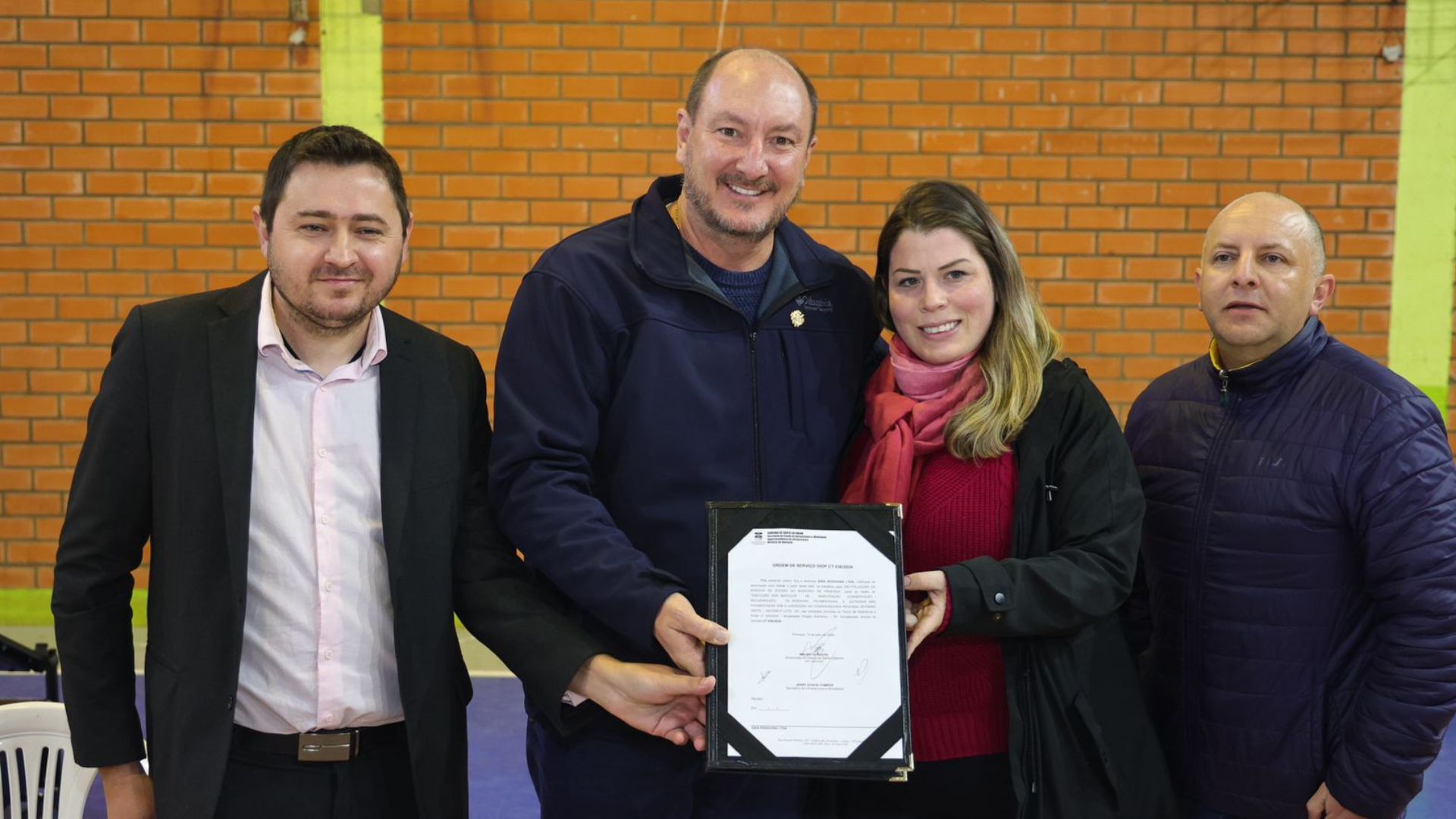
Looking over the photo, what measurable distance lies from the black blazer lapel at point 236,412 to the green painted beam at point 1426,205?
5.20m

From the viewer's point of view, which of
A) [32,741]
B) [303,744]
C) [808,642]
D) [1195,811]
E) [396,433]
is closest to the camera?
[808,642]

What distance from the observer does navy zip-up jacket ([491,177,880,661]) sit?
212 centimetres

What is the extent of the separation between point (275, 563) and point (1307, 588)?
2010 millimetres

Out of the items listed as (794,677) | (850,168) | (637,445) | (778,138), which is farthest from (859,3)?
(794,677)

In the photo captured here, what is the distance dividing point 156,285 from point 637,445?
13.7ft

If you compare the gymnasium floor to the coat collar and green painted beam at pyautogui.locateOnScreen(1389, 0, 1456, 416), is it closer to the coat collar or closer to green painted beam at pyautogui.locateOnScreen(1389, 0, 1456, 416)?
green painted beam at pyautogui.locateOnScreen(1389, 0, 1456, 416)

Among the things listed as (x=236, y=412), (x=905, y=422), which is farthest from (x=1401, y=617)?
(x=236, y=412)

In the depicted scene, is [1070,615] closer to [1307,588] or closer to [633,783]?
[1307,588]

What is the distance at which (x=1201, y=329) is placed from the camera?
18.3ft

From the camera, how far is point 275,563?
2.13 metres

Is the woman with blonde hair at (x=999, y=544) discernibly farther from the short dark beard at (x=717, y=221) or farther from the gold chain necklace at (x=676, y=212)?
the gold chain necklace at (x=676, y=212)

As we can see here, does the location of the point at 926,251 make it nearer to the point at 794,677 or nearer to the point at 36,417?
the point at 794,677

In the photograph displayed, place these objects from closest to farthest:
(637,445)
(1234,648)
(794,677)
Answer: (794,677)
(637,445)
(1234,648)

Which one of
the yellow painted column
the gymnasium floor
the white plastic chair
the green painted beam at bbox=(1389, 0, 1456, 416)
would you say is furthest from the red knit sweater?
the green painted beam at bbox=(1389, 0, 1456, 416)
